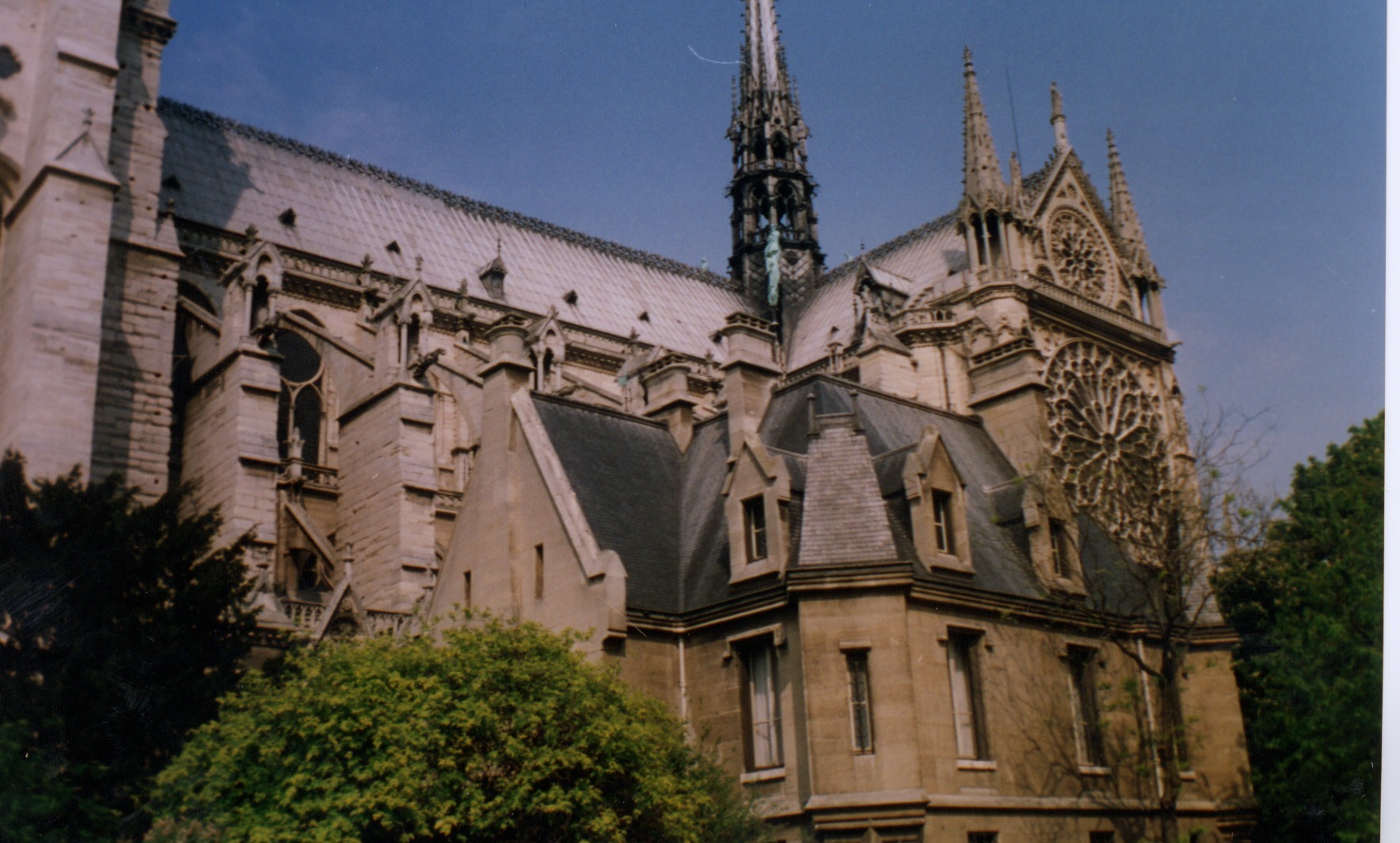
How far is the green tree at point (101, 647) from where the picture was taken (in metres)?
15.8

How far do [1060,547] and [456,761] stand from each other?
971 cm

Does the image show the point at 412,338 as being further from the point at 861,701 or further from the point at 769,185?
the point at 769,185

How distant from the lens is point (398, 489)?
33.4 metres

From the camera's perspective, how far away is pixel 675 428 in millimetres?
22516

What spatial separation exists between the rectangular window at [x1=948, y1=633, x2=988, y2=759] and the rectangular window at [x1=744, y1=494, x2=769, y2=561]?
105 inches

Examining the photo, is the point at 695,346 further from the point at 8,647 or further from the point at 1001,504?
the point at 8,647

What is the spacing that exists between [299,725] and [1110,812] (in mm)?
10687

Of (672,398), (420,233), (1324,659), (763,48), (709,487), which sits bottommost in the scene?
(1324,659)

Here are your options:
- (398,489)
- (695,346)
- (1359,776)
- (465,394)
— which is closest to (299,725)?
(1359,776)

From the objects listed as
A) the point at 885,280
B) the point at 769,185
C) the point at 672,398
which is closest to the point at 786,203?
the point at 769,185

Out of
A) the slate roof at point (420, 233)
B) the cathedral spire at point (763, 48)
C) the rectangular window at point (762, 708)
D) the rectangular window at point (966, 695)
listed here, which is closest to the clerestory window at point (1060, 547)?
the rectangular window at point (966, 695)

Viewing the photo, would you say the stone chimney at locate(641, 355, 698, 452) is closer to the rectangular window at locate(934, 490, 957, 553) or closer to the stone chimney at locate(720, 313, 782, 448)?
the stone chimney at locate(720, 313, 782, 448)

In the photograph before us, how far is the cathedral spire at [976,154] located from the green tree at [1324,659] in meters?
20.6

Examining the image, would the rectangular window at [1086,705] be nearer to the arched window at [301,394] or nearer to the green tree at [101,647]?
the green tree at [101,647]
